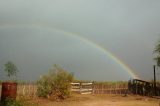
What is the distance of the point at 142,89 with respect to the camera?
44594 millimetres

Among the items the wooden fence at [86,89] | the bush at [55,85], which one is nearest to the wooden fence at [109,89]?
the wooden fence at [86,89]

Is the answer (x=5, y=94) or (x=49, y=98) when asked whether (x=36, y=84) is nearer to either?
(x=49, y=98)

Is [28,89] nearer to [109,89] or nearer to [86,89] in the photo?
[86,89]

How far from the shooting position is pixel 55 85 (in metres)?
32.3

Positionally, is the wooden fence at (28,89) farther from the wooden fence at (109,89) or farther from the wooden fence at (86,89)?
the wooden fence at (109,89)

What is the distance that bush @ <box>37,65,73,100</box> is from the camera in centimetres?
3161

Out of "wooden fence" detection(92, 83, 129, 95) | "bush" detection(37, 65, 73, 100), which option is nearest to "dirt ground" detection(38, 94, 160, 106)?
"bush" detection(37, 65, 73, 100)

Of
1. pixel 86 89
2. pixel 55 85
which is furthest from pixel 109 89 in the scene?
pixel 55 85

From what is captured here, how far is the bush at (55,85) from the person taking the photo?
104ft

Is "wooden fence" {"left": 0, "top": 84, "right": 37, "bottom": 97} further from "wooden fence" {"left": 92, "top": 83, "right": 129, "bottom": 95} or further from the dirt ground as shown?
"wooden fence" {"left": 92, "top": 83, "right": 129, "bottom": 95}

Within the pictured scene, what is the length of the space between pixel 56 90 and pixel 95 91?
40.3 ft

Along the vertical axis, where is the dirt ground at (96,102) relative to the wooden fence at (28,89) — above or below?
below

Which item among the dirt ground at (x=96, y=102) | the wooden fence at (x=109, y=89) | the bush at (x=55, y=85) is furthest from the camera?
the wooden fence at (x=109, y=89)

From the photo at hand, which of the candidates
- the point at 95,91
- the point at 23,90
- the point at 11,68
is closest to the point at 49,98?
the point at 23,90
